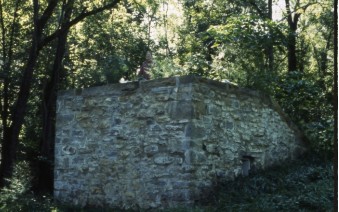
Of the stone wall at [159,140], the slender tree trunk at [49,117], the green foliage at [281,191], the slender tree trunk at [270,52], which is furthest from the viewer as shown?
the slender tree trunk at [270,52]

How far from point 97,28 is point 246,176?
945 centimetres

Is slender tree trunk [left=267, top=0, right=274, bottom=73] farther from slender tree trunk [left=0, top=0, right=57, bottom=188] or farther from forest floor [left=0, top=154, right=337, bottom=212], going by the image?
slender tree trunk [left=0, top=0, right=57, bottom=188]

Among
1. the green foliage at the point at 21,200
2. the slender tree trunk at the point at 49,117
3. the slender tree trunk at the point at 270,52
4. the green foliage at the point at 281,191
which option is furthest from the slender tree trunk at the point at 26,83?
the slender tree trunk at the point at 270,52

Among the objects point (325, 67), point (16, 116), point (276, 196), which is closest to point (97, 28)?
point (16, 116)

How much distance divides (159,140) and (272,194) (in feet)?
6.41

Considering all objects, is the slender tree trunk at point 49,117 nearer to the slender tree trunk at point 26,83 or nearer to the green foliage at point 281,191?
the slender tree trunk at point 26,83

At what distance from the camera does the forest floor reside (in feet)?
23.2

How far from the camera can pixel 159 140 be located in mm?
8070

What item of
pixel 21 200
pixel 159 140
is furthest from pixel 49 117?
pixel 159 140

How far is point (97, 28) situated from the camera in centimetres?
1652

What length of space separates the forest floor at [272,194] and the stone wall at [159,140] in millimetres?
260

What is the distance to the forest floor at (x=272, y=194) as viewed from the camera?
23.2 ft

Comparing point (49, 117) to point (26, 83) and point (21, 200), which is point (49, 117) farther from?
point (21, 200)

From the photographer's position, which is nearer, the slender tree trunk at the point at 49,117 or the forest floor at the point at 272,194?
the forest floor at the point at 272,194
